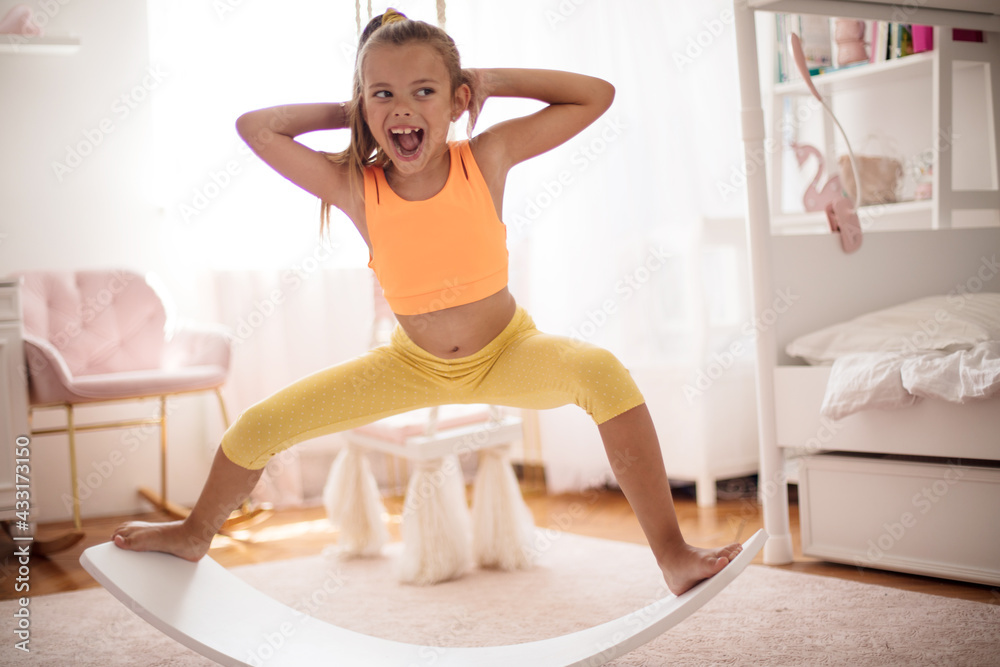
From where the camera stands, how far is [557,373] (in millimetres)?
1330

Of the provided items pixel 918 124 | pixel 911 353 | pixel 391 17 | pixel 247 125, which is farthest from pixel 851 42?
pixel 247 125

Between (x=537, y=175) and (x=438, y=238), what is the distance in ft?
5.38

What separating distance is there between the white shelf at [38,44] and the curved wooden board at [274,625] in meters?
1.90

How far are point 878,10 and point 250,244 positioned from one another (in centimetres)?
214

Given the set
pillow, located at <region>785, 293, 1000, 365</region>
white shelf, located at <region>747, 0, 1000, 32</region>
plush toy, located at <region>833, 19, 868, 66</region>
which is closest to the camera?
pillow, located at <region>785, 293, 1000, 365</region>

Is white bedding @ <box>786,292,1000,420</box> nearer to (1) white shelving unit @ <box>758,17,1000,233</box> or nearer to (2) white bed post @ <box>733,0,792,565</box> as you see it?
(2) white bed post @ <box>733,0,792,565</box>

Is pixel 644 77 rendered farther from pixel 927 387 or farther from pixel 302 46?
pixel 927 387

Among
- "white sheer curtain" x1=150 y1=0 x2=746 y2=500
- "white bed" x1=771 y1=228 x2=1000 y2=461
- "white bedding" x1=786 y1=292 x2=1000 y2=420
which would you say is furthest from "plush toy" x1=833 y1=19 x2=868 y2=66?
"white bedding" x1=786 y1=292 x2=1000 y2=420

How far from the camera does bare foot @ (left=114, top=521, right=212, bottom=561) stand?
141 centimetres

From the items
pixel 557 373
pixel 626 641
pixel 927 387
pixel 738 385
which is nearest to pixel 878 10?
pixel 927 387

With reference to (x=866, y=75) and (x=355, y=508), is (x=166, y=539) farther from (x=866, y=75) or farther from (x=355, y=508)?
(x=866, y=75)

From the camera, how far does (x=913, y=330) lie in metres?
1.87

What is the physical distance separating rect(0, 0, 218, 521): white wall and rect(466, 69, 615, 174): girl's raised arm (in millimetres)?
2041

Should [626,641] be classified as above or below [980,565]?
above
